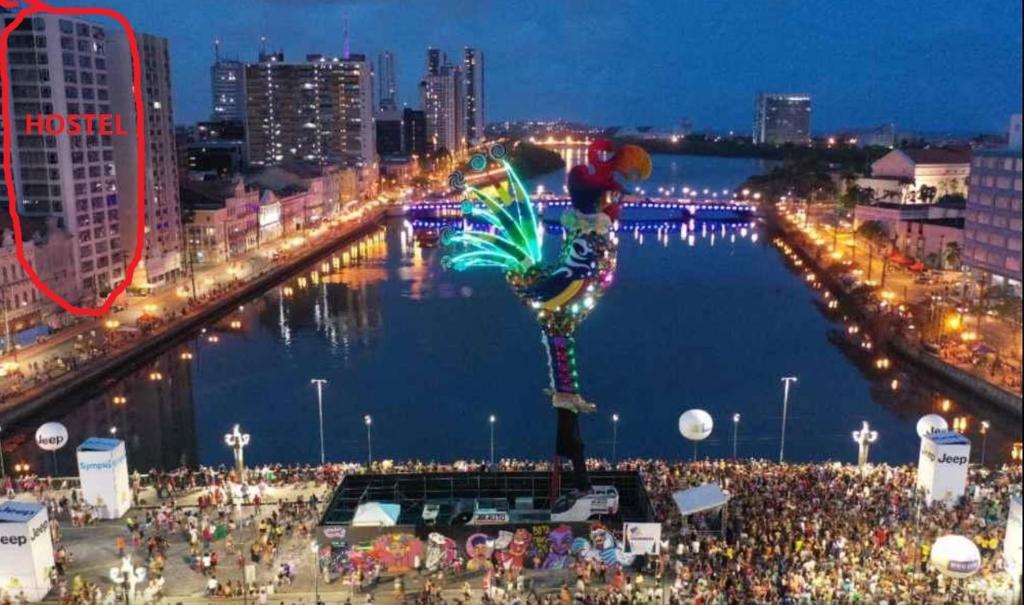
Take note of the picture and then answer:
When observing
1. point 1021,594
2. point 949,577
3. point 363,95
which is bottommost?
point 949,577

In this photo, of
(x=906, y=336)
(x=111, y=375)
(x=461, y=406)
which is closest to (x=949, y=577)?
(x=461, y=406)

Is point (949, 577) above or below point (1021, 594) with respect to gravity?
below

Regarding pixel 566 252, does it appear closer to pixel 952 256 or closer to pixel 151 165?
pixel 151 165

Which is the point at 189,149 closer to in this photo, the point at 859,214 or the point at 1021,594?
the point at 859,214

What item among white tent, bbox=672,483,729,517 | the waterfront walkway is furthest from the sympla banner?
the waterfront walkway

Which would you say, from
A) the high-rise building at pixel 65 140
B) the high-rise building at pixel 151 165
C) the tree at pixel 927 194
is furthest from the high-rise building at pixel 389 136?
the high-rise building at pixel 65 140

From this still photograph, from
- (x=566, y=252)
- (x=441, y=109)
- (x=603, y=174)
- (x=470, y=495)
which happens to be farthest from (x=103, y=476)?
(x=441, y=109)

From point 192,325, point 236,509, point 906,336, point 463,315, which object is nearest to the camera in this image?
point 236,509
